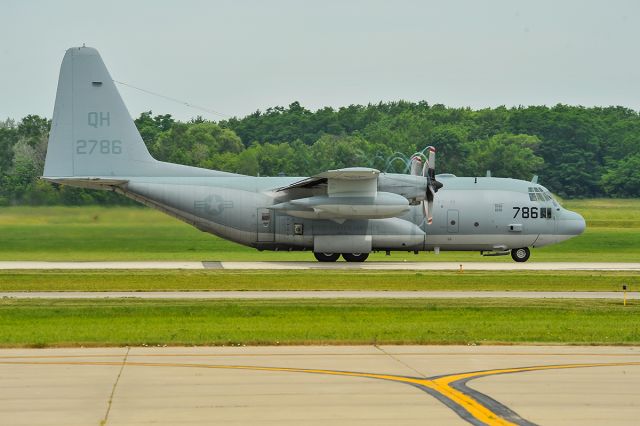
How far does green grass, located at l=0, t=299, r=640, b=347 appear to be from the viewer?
905 inches

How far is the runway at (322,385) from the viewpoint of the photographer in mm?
14016

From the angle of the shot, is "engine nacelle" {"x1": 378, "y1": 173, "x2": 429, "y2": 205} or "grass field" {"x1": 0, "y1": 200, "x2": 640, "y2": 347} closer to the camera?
"grass field" {"x1": 0, "y1": 200, "x2": 640, "y2": 347}

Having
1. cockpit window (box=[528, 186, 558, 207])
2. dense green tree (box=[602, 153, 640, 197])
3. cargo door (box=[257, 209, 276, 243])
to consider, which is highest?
dense green tree (box=[602, 153, 640, 197])

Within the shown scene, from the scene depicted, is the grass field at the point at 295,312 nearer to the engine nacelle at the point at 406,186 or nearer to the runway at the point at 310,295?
the runway at the point at 310,295

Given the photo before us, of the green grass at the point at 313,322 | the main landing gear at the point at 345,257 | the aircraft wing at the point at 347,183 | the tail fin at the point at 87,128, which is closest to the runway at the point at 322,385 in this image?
the green grass at the point at 313,322

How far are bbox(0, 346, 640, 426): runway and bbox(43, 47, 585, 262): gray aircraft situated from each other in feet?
92.8

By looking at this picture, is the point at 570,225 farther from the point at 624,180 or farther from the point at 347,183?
the point at 624,180

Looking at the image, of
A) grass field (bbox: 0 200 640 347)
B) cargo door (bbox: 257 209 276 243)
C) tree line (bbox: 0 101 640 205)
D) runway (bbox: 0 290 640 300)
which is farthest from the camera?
tree line (bbox: 0 101 640 205)

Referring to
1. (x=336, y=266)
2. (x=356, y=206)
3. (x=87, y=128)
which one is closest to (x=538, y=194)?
(x=356, y=206)

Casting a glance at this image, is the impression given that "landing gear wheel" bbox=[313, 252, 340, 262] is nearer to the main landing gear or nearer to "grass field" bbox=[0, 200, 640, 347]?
the main landing gear

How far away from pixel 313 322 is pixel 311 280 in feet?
48.0

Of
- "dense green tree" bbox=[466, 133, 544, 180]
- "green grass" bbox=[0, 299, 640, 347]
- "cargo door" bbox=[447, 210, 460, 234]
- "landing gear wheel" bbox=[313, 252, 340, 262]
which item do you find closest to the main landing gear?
"landing gear wheel" bbox=[313, 252, 340, 262]

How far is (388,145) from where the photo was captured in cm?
10512

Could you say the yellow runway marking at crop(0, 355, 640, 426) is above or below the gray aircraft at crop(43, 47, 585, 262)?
below
